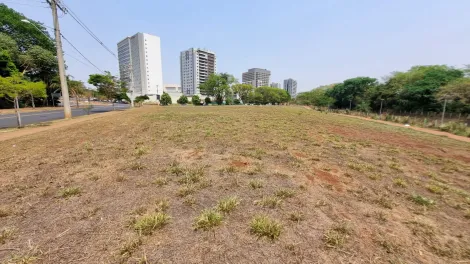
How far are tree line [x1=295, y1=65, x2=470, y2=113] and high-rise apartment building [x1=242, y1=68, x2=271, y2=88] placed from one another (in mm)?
82461

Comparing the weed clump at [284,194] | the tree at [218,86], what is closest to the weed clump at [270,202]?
the weed clump at [284,194]

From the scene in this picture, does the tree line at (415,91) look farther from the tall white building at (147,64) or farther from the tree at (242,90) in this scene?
the tall white building at (147,64)

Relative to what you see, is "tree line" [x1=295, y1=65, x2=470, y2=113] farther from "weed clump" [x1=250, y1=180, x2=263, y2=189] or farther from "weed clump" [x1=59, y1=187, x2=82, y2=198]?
"weed clump" [x1=59, y1=187, x2=82, y2=198]

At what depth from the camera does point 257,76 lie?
138 metres

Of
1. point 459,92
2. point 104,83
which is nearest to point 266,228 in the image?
point 459,92

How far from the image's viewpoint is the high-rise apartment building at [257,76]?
13500 cm

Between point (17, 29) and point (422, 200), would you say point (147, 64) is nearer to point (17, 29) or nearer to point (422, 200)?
point (17, 29)

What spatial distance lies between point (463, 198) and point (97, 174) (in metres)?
6.77

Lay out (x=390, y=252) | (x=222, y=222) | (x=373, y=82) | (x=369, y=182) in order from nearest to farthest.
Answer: (x=390, y=252)
(x=222, y=222)
(x=369, y=182)
(x=373, y=82)

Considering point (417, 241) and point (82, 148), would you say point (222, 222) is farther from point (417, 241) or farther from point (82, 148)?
point (82, 148)

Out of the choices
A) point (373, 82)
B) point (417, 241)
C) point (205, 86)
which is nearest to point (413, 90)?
point (373, 82)

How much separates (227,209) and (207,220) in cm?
37

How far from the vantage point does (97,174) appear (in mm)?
3775

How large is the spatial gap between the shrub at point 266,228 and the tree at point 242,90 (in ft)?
225
